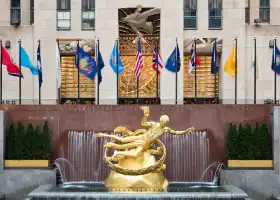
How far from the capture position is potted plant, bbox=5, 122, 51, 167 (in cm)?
3459

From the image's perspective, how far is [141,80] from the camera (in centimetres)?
4678

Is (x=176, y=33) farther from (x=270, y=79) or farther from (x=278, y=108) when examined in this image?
(x=278, y=108)

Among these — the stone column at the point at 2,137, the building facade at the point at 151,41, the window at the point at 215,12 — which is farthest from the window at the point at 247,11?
the stone column at the point at 2,137

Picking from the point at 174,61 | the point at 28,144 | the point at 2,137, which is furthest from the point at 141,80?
the point at 2,137

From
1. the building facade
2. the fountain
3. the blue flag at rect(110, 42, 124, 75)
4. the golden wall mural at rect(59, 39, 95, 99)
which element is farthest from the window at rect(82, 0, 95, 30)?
the fountain

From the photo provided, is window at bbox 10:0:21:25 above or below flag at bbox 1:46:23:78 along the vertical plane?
above

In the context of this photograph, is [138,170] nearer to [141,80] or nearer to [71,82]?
[141,80]

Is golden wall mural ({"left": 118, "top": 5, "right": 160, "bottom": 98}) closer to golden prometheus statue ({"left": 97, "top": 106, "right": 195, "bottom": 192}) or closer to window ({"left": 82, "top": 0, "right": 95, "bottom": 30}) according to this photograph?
window ({"left": 82, "top": 0, "right": 95, "bottom": 30})

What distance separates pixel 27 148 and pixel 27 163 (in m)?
0.65

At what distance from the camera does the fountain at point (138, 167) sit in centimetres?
3033

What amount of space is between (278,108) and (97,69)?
9596 millimetres

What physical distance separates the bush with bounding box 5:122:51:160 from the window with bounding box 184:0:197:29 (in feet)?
46.9

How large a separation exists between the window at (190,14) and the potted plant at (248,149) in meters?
12.8

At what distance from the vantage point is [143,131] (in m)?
32.8
